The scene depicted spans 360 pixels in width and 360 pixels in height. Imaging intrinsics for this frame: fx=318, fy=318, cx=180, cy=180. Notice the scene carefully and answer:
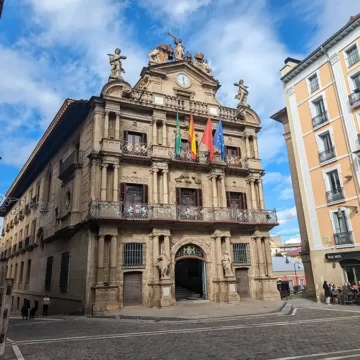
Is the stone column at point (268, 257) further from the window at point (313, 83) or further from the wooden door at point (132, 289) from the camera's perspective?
the window at point (313, 83)

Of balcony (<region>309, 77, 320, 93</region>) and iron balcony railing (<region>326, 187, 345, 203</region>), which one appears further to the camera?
balcony (<region>309, 77, 320, 93</region>)

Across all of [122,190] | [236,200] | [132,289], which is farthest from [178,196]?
[132,289]

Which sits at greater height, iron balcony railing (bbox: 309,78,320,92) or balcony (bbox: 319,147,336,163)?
iron balcony railing (bbox: 309,78,320,92)

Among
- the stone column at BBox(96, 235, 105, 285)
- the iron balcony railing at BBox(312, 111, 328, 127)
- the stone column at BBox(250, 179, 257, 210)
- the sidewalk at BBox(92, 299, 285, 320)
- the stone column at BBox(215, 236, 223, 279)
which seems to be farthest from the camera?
the stone column at BBox(250, 179, 257, 210)

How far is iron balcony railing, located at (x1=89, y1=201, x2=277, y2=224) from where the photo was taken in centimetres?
1809

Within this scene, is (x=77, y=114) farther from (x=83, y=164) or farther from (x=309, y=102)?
(x=309, y=102)

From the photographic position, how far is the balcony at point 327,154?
22145 mm

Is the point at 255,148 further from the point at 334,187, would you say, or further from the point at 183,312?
the point at 183,312

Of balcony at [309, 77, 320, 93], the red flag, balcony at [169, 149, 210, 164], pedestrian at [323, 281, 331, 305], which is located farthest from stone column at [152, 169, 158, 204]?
balcony at [309, 77, 320, 93]

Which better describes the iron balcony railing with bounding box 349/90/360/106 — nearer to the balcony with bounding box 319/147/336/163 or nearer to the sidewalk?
the balcony with bounding box 319/147/336/163

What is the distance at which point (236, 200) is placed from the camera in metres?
23.3

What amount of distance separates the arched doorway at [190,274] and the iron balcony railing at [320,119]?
12.8 m

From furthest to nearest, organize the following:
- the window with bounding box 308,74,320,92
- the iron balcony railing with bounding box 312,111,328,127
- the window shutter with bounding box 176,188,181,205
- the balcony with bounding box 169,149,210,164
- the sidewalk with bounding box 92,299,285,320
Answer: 1. the window with bounding box 308,74,320,92
2. the iron balcony railing with bounding box 312,111,328,127
3. the balcony with bounding box 169,149,210,164
4. the window shutter with bounding box 176,188,181,205
5. the sidewalk with bounding box 92,299,285,320

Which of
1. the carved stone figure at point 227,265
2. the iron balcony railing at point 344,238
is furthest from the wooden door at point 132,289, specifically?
the iron balcony railing at point 344,238
